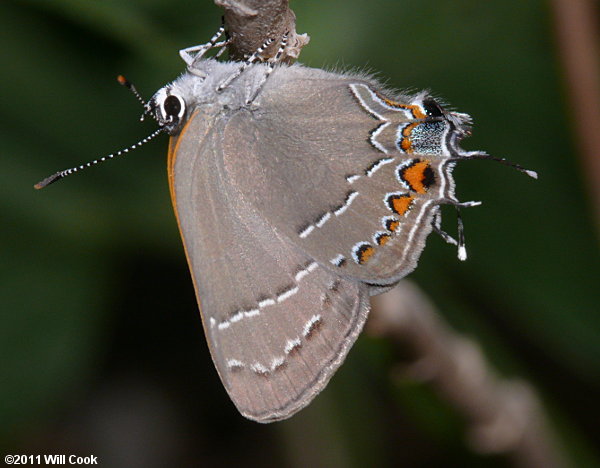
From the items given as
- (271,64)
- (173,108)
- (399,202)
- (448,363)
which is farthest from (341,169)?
(448,363)

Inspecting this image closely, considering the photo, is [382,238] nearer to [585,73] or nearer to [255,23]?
[255,23]

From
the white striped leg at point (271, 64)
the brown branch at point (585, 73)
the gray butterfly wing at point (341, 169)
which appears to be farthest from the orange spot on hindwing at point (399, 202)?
the brown branch at point (585, 73)

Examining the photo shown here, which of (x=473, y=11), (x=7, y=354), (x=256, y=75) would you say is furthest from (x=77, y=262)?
(x=473, y=11)

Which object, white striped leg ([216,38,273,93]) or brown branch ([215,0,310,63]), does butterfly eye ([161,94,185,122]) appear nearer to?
white striped leg ([216,38,273,93])

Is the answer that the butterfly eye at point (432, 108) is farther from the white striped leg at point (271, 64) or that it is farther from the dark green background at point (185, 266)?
the dark green background at point (185, 266)

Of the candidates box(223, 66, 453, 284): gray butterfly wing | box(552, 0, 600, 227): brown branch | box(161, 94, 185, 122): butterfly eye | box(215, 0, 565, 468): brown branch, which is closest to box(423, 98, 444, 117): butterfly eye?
box(223, 66, 453, 284): gray butterfly wing
